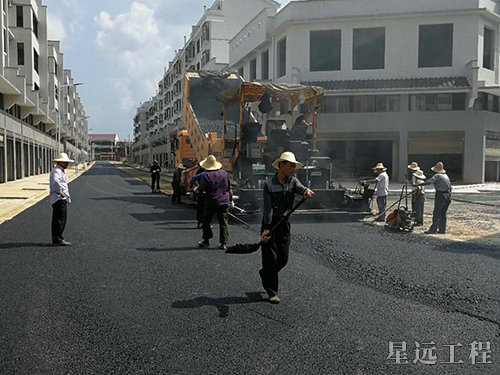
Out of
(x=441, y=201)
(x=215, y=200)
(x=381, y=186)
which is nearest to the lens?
(x=215, y=200)

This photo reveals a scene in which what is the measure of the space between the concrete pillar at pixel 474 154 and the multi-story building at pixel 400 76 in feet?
0.21

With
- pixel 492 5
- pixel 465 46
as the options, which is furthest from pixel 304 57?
pixel 492 5

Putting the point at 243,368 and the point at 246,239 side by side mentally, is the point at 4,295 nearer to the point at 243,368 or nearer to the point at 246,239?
the point at 243,368

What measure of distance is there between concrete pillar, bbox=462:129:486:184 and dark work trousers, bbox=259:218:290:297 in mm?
28007

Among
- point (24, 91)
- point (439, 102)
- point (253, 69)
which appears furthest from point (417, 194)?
point (24, 91)

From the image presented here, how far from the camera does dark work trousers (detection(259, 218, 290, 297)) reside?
18.9ft

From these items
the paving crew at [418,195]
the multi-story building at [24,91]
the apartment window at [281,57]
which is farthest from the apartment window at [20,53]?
the paving crew at [418,195]

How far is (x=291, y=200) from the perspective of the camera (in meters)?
5.93

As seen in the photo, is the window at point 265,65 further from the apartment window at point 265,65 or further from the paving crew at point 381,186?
the paving crew at point 381,186

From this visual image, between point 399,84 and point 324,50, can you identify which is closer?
point 399,84

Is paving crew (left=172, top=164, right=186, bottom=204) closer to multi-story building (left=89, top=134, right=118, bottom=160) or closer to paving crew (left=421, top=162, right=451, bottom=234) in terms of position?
paving crew (left=421, top=162, right=451, bottom=234)

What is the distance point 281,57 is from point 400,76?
8346mm

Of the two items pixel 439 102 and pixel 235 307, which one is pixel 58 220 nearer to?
pixel 235 307

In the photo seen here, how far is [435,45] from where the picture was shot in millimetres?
29438
